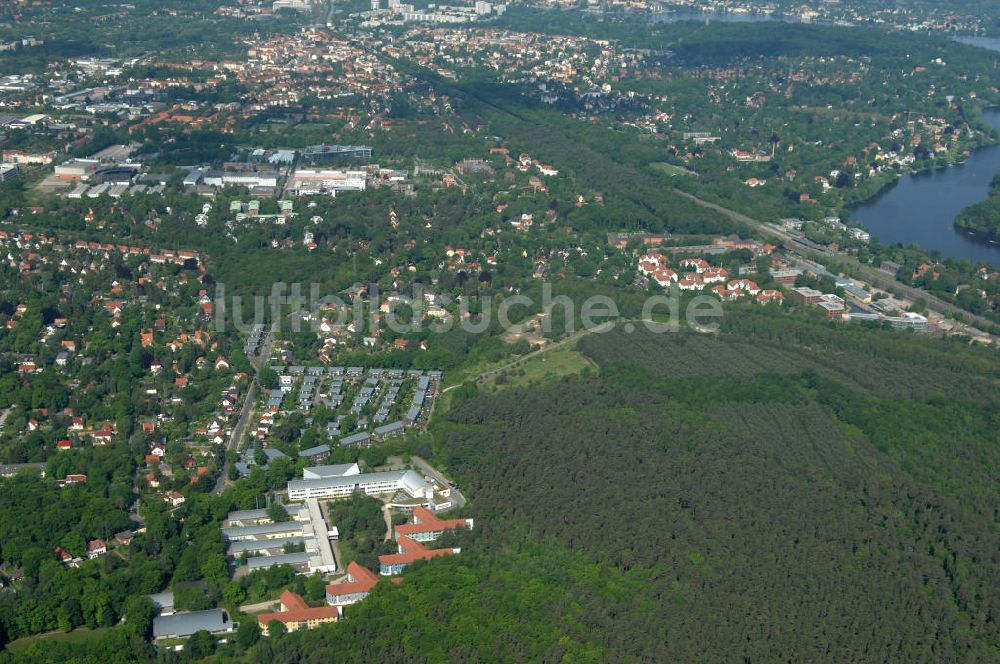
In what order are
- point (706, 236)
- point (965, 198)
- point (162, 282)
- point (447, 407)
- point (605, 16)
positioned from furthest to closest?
point (605, 16)
point (965, 198)
point (706, 236)
point (162, 282)
point (447, 407)

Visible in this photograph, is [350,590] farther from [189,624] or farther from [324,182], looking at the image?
[324,182]

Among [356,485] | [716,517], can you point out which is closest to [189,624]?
[356,485]

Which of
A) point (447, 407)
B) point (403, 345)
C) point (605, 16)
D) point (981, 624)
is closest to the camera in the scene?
point (981, 624)

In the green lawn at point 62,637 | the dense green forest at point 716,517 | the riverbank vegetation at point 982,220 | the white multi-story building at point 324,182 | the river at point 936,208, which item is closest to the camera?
the dense green forest at point 716,517

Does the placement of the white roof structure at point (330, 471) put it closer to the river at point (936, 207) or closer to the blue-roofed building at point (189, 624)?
the blue-roofed building at point (189, 624)

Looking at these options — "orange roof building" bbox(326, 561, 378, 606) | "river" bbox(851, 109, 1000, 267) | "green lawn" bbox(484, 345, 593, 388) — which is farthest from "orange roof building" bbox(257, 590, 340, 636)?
"river" bbox(851, 109, 1000, 267)

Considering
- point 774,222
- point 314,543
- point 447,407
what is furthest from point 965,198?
point 314,543

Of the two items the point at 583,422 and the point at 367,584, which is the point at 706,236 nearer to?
the point at 583,422

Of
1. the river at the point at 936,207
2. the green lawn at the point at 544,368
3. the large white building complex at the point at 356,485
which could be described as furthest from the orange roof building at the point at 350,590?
the river at the point at 936,207

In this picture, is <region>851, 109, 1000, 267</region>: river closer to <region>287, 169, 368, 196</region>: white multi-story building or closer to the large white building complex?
<region>287, 169, 368, 196</region>: white multi-story building
